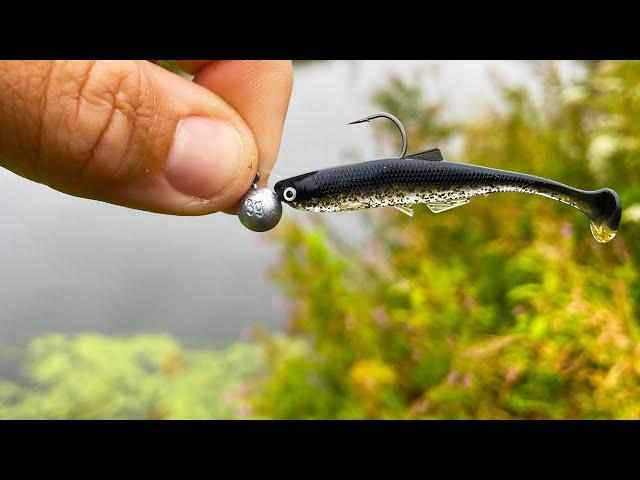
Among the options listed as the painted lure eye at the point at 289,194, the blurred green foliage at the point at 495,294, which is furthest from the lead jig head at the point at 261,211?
the blurred green foliage at the point at 495,294

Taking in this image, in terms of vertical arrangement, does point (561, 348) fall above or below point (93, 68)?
below

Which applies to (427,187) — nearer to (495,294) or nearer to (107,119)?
(107,119)

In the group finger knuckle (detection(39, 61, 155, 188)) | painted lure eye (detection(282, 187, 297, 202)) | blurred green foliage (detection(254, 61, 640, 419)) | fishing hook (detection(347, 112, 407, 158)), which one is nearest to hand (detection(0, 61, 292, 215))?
finger knuckle (detection(39, 61, 155, 188))

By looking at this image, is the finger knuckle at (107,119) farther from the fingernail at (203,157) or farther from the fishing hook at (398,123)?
the fishing hook at (398,123)

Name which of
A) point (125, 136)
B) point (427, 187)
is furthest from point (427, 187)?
point (125, 136)

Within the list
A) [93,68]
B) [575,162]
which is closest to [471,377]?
[575,162]

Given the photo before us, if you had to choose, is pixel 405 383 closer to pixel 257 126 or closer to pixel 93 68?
pixel 257 126

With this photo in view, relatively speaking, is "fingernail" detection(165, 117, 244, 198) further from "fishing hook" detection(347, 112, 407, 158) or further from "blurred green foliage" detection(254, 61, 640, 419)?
"blurred green foliage" detection(254, 61, 640, 419)
